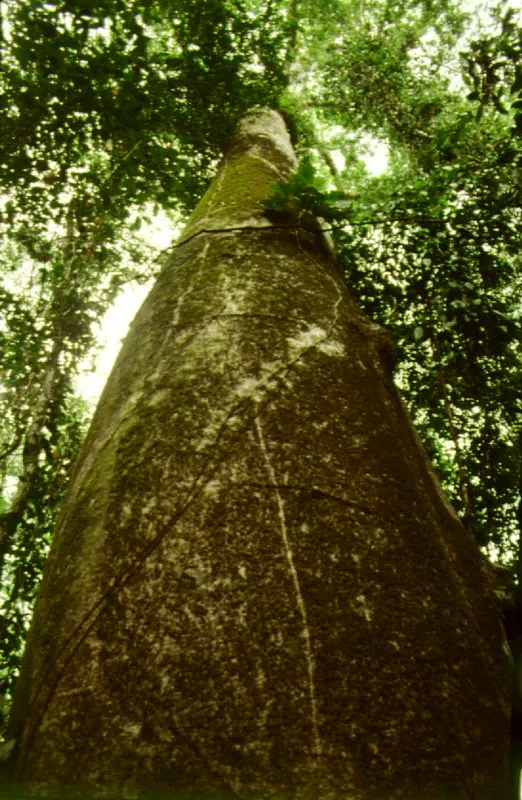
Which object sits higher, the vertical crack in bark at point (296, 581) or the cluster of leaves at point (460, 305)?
the cluster of leaves at point (460, 305)

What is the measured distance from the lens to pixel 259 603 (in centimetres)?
115

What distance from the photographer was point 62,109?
4242 millimetres

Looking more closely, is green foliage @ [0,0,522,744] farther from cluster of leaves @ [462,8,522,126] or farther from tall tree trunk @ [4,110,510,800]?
tall tree trunk @ [4,110,510,800]

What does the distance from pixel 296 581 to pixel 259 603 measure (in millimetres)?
105

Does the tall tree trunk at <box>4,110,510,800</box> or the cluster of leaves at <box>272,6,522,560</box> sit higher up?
the cluster of leaves at <box>272,6,522,560</box>

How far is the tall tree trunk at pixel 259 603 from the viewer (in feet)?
3.18

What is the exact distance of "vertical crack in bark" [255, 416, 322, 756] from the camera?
0.99m

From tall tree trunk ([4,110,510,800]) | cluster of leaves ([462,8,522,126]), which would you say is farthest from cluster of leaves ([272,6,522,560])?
tall tree trunk ([4,110,510,800])

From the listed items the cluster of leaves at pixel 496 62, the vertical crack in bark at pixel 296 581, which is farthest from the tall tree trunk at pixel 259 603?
the cluster of leaves at pixel 496 62

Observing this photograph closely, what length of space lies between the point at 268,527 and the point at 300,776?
52 centimetres

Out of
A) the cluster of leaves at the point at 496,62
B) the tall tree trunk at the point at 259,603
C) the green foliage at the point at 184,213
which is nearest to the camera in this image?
the tall tree trunk at the point at 259,603

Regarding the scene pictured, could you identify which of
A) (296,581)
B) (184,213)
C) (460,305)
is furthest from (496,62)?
(184,213)

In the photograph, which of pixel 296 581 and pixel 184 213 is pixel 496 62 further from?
pixel 184 213

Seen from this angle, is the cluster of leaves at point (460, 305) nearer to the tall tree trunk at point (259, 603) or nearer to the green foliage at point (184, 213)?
the green foliage at point (184, 213)
